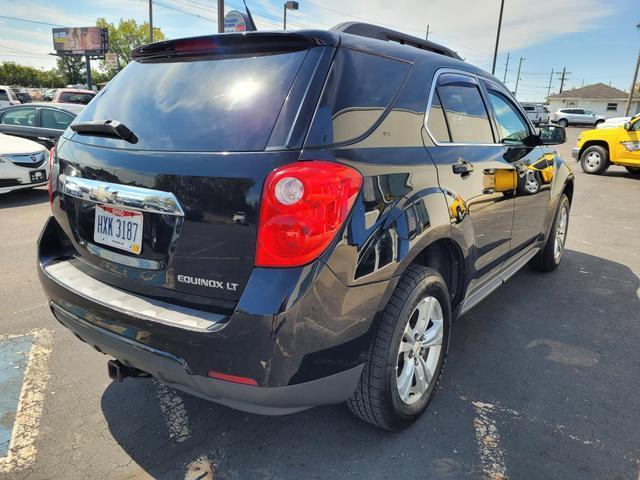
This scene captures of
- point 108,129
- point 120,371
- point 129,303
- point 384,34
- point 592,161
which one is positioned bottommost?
point 120,371

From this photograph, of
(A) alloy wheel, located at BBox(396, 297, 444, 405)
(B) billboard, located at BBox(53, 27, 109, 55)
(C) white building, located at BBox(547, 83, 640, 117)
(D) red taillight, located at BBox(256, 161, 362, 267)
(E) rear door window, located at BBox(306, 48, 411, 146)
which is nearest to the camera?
(D) red taillight, located at BBox(256, 161, 362, 267)

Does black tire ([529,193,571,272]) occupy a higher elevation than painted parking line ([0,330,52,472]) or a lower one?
higher

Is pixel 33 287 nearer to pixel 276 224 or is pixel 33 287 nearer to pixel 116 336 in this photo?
pixel 116 336

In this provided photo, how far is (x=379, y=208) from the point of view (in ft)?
6.27

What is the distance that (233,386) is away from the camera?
176 centimetres

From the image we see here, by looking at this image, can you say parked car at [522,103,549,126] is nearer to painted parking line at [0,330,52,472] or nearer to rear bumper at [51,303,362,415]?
painted parking line at [0,330,52,472]

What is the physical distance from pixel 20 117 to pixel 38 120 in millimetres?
431

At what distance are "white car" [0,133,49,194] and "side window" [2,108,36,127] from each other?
179 cm

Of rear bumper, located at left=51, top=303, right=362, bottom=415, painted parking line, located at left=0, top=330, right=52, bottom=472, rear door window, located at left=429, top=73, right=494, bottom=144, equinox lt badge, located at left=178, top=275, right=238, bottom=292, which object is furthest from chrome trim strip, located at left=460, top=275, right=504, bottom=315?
painted parking line, located at left=0, top=330, right=52, bottom=472

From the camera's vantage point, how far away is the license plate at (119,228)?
1956mm

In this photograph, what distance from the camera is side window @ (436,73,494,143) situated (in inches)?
105

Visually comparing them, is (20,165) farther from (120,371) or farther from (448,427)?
(448,427)

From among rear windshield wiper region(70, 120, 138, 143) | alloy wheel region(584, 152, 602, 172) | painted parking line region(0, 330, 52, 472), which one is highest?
rear windshield wiper region(70, 120, 138, 143)

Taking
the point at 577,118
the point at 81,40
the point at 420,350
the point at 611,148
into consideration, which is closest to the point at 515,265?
the point at 420,350
